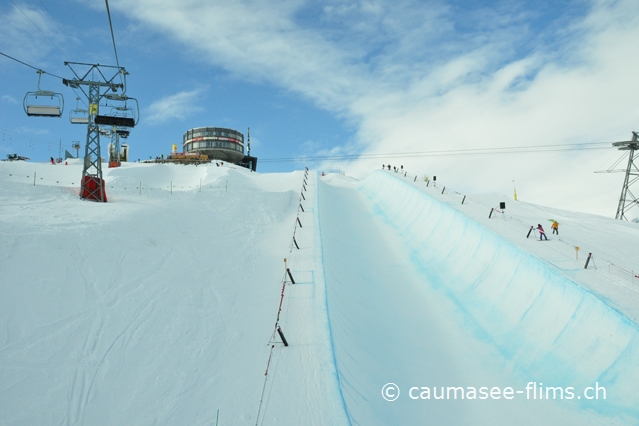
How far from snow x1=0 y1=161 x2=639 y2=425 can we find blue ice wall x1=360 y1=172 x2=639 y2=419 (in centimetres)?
5

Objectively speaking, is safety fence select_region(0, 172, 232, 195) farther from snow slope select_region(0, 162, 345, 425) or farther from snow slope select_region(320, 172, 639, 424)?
snow slope select_region(320, 172, 639, 424)

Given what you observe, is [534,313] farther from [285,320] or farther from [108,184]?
[108,184]

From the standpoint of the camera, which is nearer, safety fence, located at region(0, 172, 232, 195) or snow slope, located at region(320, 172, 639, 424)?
snow slope, located at region(320, 172, 639, 424)

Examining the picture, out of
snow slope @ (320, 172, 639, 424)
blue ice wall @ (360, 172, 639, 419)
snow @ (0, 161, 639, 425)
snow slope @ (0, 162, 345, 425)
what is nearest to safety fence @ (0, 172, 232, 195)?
snow @ (0, 161, 639, 425)

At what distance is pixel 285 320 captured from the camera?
41.0 feet

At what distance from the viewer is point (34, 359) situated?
29.7 feet

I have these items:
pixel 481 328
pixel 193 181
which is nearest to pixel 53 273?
pixel 481 328

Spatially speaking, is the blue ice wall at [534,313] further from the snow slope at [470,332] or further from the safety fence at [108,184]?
the safety fence at [108,184]

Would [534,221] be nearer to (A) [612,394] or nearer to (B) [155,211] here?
(A) [612,394]

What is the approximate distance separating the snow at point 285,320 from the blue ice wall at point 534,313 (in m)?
0.05

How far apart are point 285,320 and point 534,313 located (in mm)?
8123

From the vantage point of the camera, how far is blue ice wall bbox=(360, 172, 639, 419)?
9984 mm

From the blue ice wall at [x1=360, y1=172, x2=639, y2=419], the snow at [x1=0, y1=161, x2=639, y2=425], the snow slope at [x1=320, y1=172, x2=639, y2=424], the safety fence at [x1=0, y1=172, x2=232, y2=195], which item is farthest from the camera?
the safety fence at [x1=0, y1=172, x2=232, y2=195]

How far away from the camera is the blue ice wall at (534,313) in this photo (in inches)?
393
